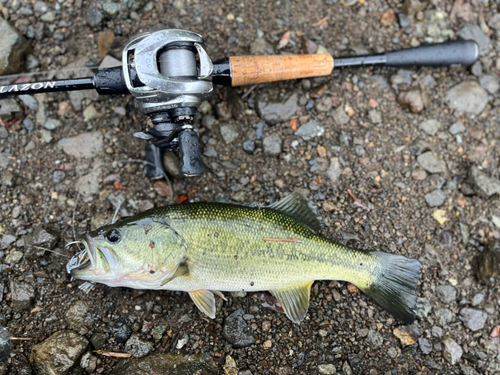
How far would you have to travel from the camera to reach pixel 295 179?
177 inches

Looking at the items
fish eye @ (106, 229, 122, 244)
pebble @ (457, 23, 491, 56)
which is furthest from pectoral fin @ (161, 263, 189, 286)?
pebble @ (457, 23, 491, 56)

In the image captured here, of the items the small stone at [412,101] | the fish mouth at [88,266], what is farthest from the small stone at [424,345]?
the fish mouth at [88,266]

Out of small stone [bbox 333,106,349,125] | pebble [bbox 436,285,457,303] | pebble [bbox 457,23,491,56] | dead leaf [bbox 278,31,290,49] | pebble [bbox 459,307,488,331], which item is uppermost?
dead leaf [bbox 278,31,290,49]

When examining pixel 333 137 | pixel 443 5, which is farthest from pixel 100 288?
pixel 443 5

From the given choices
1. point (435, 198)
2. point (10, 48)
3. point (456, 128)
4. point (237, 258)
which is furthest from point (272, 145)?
point (10, 48)

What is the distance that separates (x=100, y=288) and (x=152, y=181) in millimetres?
1264

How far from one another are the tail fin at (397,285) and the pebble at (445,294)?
551mm

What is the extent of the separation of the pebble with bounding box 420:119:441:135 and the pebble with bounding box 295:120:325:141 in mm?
1259

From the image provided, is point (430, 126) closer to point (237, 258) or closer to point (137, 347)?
point (237, 258)

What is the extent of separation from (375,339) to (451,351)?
847 mm

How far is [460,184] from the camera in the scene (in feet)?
15.2

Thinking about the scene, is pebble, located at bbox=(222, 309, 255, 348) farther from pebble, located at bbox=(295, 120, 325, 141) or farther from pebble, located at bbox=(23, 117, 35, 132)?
pebble, located at bbox=(23, 117, 35, 132)

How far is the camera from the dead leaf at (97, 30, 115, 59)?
4527mm

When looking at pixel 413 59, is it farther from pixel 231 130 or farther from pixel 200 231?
pixel 200 231
